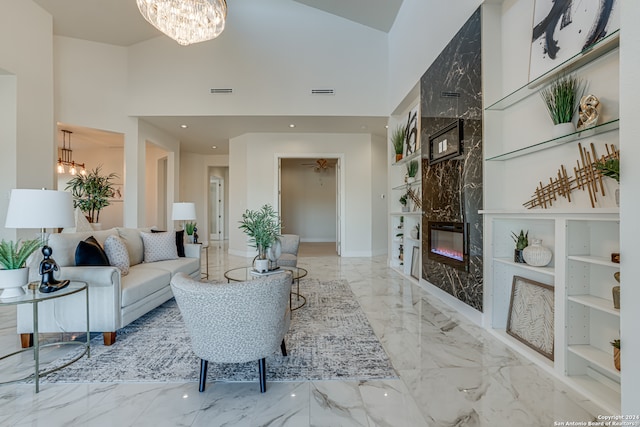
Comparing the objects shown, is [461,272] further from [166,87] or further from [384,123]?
[166,87]

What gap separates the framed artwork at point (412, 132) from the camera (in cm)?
493

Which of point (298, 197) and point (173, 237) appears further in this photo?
point (298, 197)

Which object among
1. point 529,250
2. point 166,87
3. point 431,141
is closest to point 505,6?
point 431,141

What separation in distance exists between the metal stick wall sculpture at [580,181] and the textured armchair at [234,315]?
2045 millimetres

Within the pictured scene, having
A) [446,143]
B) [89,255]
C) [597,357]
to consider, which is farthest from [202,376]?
[446,143]

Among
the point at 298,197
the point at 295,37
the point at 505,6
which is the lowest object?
the point at 298,197

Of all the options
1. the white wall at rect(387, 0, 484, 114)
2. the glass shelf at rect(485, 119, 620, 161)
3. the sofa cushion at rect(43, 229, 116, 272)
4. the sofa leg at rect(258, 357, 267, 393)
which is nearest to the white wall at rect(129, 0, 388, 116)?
the white wall at rect(387, 0, 484, 114)

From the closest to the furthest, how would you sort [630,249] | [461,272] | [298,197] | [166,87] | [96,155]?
1. [630,249]
2. [461,272]
3. [166,87]
4. [96,155]
5. [298,197]

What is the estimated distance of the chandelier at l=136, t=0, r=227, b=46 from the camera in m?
3.68

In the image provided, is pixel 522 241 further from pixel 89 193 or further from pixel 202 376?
pixel 89 193

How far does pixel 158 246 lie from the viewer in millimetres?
3918

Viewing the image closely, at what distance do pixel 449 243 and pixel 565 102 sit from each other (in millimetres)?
1881

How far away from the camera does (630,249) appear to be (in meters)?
1.02

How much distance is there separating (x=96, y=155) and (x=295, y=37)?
6.10 meters
